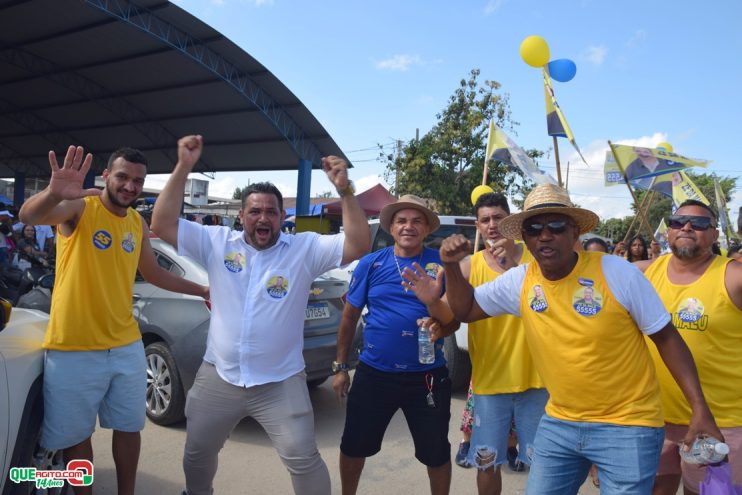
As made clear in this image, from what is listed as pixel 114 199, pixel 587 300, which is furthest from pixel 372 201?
pixel 587 300

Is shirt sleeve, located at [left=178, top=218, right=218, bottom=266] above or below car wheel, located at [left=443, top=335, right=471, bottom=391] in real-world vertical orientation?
above

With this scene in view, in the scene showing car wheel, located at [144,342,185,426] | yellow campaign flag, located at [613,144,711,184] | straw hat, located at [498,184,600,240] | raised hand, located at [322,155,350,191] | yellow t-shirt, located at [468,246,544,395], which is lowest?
car wheel, located at [144,342,185,426]

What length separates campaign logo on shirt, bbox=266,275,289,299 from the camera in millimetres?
2873

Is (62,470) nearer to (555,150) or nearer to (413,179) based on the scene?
(555,150)

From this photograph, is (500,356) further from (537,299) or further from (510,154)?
(510,154)

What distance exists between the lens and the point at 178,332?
433 cm

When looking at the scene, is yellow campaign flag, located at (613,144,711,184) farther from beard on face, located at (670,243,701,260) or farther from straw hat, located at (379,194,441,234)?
straw hat, located at (379,194,441,234)

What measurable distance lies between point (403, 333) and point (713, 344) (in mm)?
1610

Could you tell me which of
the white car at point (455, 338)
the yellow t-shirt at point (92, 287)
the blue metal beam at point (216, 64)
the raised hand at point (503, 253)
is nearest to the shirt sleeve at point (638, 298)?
the raised hand at point (503, 253)

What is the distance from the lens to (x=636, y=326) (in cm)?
220

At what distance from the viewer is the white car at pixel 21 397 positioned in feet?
7.82

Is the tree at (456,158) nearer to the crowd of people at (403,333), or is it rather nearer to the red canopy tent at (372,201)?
the red canopy tent at (372,201)

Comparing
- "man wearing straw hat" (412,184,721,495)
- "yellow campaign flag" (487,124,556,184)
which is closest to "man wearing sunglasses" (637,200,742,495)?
"man wearing straw hat" (412,184,721,495)

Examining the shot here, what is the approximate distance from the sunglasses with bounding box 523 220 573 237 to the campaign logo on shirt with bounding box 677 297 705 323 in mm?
903
